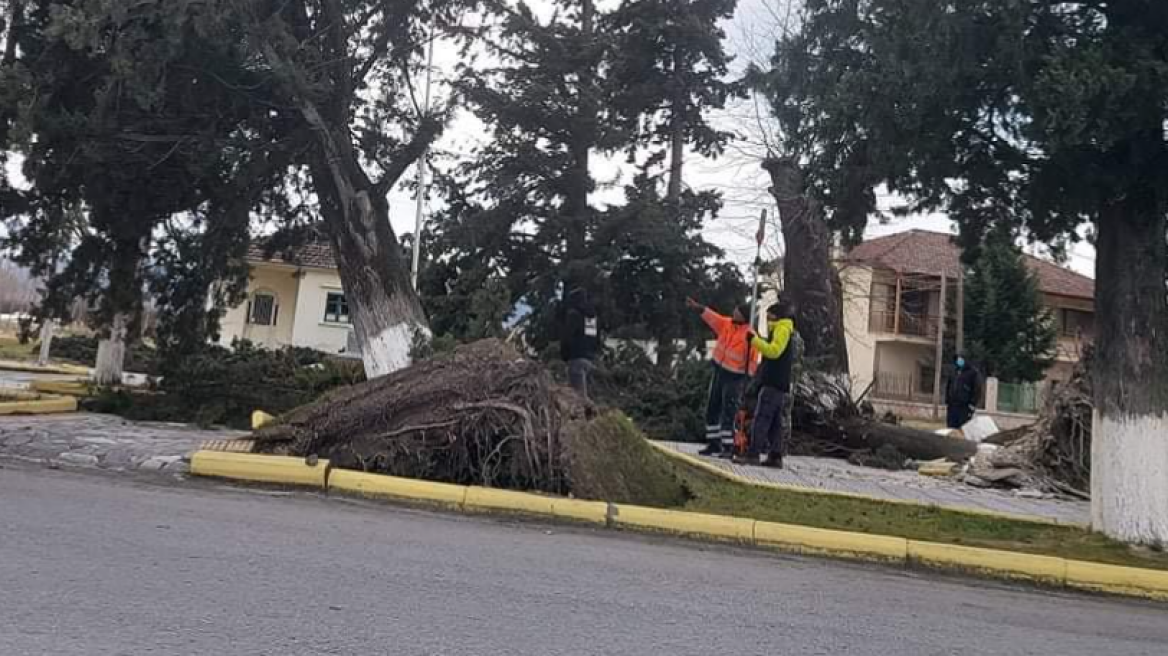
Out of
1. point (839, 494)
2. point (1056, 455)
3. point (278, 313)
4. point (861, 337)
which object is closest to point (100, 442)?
point (839, 494)

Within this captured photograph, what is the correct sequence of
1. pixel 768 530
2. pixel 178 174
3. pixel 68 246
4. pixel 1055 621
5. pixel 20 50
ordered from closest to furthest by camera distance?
pixel 1055 621
pixel 768 530
pixel 20 50
pixel 178 174
pixel 68 246

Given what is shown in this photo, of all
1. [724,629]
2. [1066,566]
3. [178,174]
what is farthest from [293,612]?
[178,174]

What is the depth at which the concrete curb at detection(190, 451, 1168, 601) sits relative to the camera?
22.2ft

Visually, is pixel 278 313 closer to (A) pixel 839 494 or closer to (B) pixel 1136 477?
(A) pixel 839 494

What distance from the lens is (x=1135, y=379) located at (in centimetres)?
753

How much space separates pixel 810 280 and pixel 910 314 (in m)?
24.2

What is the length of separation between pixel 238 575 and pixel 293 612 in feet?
2.65

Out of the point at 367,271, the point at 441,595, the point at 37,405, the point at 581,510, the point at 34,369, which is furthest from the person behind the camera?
the point at 34,369

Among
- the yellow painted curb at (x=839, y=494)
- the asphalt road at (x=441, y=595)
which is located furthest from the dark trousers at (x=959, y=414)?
the asphalt road at (x=441, y=595)

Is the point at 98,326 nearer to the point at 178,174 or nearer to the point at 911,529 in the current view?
the point at 178,174

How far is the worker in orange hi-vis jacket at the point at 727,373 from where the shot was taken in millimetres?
10688

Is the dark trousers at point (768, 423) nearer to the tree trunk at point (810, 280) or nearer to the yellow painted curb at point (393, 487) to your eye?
the yellow painted curb at point (393, 487)

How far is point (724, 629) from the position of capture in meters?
4.61

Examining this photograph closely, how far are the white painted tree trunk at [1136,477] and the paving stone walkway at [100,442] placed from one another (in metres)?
8.56
